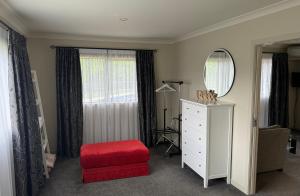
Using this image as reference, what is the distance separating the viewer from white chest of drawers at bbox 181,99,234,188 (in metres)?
3.17

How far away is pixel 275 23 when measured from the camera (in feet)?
8.27

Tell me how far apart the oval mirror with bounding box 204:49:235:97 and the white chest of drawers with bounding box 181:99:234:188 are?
34 cm

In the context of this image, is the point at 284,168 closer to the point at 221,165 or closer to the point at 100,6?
the point at 221,165

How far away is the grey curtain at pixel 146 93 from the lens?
189 inches

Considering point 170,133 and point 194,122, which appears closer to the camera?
point 194,122

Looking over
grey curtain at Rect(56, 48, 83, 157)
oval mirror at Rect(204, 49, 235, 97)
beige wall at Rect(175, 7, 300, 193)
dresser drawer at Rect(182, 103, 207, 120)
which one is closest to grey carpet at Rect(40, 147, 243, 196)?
beige wall at Rect(175, 7, 300, 193)

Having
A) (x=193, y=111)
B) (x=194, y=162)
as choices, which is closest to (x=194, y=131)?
(x=193, y=111)

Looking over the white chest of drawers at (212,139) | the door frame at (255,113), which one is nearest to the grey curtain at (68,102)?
the white chest of drawers at (212,139)

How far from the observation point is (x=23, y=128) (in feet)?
9.07

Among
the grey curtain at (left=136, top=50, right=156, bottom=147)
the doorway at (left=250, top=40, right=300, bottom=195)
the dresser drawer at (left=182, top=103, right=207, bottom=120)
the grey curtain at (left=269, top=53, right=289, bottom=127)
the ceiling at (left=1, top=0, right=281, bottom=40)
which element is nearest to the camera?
the ceiling at (left=1, top=0, right=281, bottom=40)

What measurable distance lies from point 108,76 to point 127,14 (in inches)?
78.6

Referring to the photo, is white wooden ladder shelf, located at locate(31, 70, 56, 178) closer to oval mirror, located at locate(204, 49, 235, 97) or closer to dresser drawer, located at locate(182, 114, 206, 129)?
dresser drawer, located at locate(182, 114, 206, 129)

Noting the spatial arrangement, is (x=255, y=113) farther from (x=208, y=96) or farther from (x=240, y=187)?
(x=240, y=187)

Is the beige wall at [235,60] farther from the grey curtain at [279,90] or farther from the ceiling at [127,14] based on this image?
the grey curtain at [279,90]
